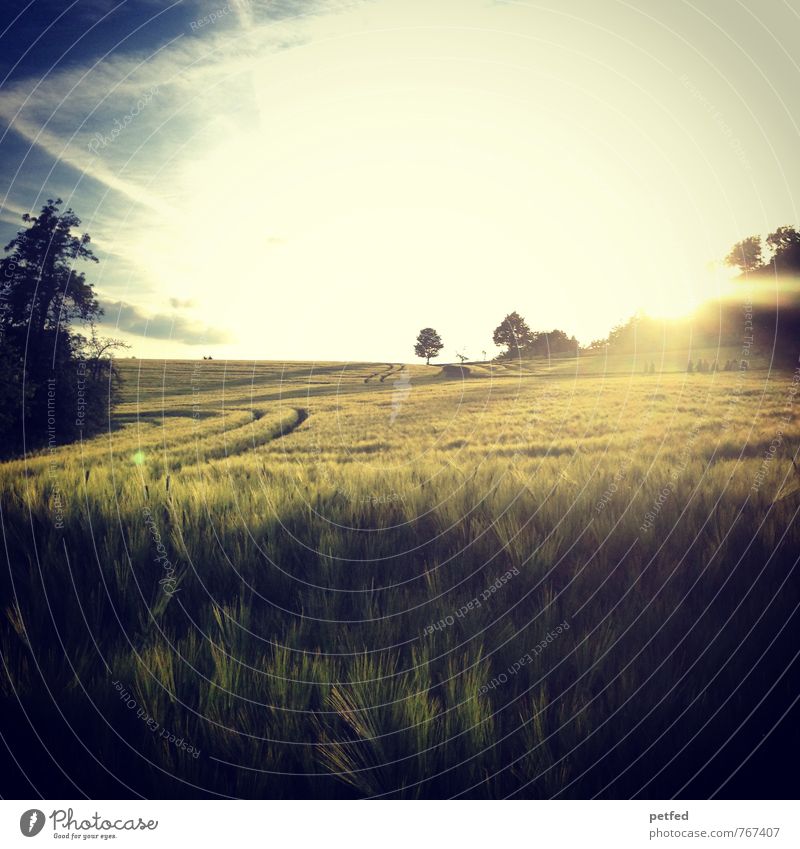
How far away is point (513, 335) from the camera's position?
13.8ft

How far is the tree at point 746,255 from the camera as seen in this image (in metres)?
3.23

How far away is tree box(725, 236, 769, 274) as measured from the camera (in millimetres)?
3229

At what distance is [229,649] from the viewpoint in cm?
199

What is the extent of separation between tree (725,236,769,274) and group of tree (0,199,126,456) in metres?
4.24

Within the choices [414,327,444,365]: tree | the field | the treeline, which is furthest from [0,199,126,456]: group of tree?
the treeline

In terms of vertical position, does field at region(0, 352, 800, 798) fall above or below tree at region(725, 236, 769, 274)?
below

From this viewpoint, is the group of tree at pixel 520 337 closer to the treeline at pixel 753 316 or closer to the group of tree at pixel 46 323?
the treeline at pixel 753 316

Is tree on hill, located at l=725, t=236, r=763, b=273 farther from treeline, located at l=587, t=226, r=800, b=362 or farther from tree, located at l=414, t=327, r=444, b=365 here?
tree, located at l=414, t=327, r=444, b=365

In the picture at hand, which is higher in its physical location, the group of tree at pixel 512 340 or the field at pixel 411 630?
the group of tree at pixel 512 340

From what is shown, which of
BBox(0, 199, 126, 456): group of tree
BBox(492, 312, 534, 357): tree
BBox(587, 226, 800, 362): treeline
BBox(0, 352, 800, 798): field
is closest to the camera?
BBox(0, 352, 800, 798): field

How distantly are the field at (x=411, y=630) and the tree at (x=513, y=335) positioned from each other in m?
1.26

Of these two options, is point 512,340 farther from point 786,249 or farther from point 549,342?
point 786,249

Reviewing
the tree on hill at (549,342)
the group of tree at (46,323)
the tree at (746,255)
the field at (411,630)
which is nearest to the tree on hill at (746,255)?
the tree at (746,255)
